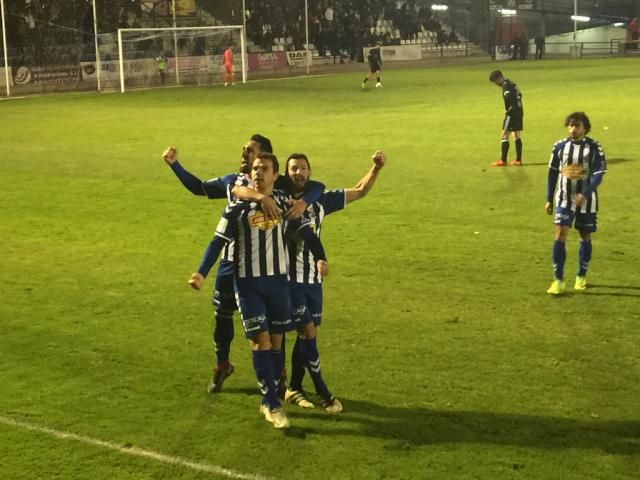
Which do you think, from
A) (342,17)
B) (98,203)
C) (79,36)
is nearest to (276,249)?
(98,203)

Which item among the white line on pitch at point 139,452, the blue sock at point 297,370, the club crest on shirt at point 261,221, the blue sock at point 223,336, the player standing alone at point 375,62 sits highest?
the player standing alone at point 375,62

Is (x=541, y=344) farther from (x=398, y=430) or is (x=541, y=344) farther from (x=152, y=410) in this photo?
(x=152, y=410)

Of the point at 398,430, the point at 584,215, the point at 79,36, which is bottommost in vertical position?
the point at 398,430

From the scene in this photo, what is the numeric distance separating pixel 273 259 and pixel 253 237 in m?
0.20

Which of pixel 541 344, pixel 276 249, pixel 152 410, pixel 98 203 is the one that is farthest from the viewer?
pixel 98 203

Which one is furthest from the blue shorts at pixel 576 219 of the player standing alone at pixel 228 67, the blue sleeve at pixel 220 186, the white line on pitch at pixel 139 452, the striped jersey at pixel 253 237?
the player standing alone at pixel 228 67

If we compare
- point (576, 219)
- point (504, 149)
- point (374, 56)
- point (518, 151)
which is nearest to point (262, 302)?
point (576, 219)

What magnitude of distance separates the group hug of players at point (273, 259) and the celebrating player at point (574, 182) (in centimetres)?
332

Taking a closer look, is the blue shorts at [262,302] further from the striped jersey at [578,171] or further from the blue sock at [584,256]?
the blue sock at [584,256]

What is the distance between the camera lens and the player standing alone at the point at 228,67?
4375cm

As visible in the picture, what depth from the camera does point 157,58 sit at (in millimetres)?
44656

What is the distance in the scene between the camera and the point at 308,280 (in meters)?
6.77

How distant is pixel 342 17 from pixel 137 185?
4850 cm

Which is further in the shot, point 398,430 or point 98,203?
point 98,203
